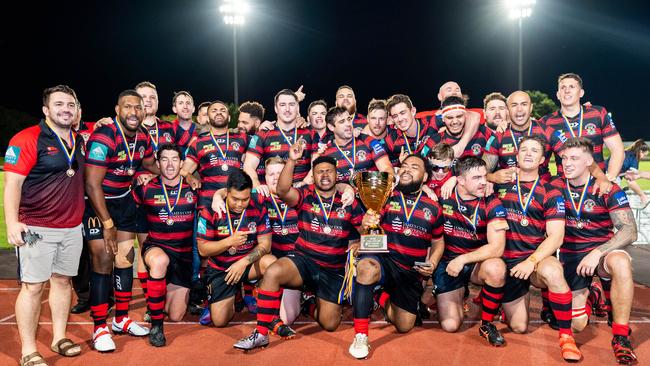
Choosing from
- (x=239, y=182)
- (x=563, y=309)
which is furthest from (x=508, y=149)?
(x=239, y=182)

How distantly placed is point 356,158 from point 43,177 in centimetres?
295

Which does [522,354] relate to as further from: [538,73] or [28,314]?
[538,73]

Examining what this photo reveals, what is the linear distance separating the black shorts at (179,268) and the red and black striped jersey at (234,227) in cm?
40

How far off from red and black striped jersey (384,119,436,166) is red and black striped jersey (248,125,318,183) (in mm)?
848

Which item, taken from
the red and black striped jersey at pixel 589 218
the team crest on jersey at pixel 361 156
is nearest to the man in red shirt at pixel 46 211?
the team crest on jersey at pixel 361 156

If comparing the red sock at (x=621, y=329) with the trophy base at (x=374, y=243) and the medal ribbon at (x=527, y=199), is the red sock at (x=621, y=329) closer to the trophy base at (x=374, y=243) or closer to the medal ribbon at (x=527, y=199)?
the medal ribbon at (x=527, y=199)

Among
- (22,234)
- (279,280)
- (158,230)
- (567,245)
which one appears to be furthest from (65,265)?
(567,245)

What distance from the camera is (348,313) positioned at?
5.88m

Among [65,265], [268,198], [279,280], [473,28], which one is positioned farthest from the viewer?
[473,28]

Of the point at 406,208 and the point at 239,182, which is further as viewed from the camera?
the point at 406,208

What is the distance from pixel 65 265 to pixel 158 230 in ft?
3.59

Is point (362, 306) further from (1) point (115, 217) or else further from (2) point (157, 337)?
(1) point (115, 217)

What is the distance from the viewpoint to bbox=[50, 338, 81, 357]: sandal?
4.50 meters

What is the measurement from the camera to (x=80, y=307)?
5.91 metres
